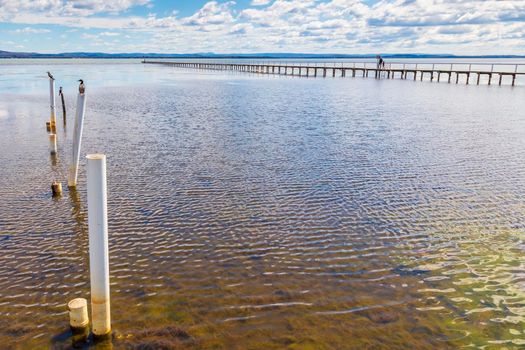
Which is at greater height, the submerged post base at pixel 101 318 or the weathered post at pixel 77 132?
the weathered post at pixel 77 132

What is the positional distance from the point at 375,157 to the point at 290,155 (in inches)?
129

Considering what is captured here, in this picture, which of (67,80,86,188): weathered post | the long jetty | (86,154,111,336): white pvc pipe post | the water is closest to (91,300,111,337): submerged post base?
(86,154,111,336): white pvc pipe post

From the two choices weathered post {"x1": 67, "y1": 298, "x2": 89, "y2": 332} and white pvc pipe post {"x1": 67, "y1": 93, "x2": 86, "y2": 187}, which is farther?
white pvc pipe post {"x1": 67, "y1": 93, "x2": 86, "y2": 187}

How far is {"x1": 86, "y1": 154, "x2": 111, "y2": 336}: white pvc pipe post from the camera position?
17.0 feet

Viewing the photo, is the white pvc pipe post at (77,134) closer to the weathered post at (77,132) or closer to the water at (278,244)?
the weathered post at (77,132)

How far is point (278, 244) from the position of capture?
8.81 meters

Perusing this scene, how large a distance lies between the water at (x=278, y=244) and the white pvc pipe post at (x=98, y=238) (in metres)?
0.43

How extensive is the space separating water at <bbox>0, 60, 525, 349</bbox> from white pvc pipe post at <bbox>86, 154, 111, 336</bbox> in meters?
0.43

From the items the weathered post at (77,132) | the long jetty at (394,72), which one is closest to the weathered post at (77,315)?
the weathered post at (77,132)

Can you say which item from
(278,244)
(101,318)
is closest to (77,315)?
(101,318)

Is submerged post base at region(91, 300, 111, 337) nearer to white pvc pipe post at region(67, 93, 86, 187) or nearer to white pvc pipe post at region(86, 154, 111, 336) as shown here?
white pvc pipe post at region(86, 154, 111, 336)

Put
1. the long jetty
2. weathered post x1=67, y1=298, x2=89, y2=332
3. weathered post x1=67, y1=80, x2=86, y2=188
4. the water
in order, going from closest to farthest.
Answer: weathered post x1=67, y1=298, x2=89, y2=332 → the water → weathered post x1=67, y1=80, x2=86, y2=188 → the long jetty

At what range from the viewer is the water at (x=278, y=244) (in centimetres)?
612

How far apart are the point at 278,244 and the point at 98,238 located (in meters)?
4.23
